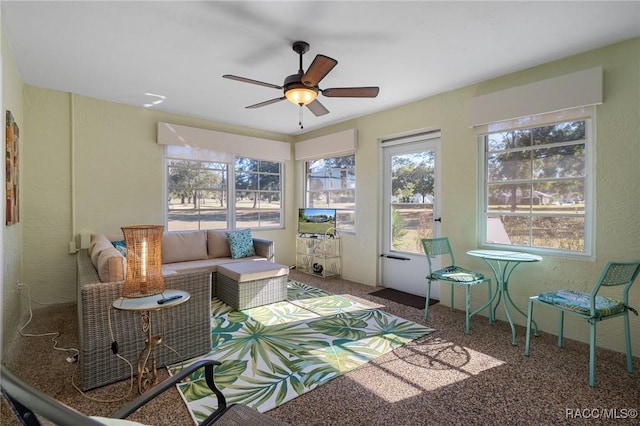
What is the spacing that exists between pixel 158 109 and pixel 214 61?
6.27 ft

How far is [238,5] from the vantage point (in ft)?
6.89

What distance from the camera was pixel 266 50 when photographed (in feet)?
8.85

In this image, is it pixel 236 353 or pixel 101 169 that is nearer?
pixel 236 353

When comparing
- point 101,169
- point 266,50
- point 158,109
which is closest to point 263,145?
point 158,109

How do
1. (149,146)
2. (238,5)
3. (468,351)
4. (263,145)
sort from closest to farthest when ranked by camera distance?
(238,5), (468,351), (149,146), (263,145)

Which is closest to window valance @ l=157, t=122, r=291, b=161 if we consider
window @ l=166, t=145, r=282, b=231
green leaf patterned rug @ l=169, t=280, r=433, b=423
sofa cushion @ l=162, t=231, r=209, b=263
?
window @ l=166, t=145, r=282, b=231

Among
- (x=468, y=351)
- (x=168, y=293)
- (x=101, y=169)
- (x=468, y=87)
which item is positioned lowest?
(x=468, y=351)

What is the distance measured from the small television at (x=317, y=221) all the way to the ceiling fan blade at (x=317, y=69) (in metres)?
2.74

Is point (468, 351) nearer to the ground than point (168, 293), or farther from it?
nearer to the ground

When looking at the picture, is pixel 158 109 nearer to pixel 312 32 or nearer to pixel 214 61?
pixel 214 61

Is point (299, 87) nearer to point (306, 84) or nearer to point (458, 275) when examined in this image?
point (306, 84)

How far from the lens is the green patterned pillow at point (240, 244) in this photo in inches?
175

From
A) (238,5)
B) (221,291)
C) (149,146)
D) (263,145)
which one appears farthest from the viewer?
(263,145)

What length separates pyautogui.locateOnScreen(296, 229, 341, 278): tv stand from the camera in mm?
5094
